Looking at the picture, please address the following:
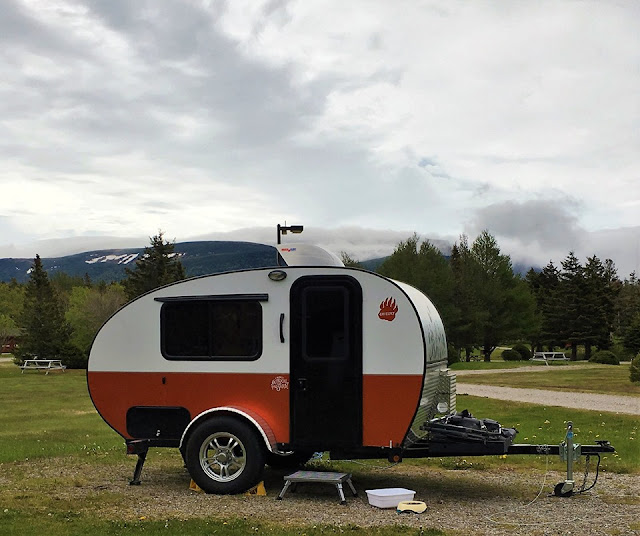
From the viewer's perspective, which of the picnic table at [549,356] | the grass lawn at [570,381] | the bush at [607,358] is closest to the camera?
the grass lawn at [570,381]

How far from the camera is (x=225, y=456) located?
32.6ft

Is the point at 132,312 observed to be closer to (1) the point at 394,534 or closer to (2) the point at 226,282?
(2) the point at 226,282

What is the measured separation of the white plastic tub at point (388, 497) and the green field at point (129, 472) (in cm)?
64

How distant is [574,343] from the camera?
198ft

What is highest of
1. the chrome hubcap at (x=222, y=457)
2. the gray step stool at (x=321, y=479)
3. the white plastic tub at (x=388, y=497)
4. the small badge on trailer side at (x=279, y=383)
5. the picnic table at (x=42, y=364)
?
the small badge on trailer side at (x=279, y=383)

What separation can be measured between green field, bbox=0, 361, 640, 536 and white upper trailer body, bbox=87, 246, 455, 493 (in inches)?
33.4

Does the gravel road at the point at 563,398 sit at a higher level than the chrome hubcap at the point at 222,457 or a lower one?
lower

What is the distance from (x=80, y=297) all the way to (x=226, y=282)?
59.9 meters

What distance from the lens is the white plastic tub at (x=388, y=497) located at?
9.19m

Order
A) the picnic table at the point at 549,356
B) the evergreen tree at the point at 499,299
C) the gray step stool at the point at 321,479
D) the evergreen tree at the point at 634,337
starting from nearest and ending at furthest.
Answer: the gray step stool at the point at 321,479, the evergreen tree at the point at 634,337, the picnic table at the point at 549,356, the evergreen tree at the point at 499,299

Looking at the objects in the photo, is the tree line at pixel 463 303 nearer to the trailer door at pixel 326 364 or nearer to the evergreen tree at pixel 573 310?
the evergreen tree at pixel 573 310

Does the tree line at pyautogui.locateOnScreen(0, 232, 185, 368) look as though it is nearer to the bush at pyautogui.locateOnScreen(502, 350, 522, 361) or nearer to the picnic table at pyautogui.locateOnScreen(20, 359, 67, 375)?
the picnic table at pyautogui.locateOnScreen(20, 359, 67, 375)

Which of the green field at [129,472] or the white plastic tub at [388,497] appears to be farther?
the white plastic tub at [388,497]

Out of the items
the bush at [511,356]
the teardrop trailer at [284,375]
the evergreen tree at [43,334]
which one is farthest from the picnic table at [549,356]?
the teardrop trailer at [284,375]
